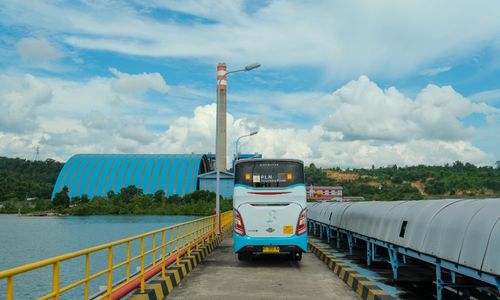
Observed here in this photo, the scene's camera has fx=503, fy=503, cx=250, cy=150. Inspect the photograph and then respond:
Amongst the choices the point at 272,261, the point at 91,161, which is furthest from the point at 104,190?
the point at 272,261

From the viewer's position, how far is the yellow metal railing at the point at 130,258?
18.0 ft

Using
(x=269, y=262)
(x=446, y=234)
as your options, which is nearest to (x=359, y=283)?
(x=446, y=234)

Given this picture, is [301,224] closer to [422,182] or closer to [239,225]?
[239,225]

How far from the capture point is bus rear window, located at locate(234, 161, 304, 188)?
579 inches

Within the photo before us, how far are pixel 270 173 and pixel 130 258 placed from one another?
5092mm

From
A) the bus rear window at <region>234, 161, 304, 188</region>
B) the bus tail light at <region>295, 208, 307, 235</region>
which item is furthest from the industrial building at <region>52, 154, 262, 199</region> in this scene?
the bus tail light at <region>295, 208, 307, 235</region>

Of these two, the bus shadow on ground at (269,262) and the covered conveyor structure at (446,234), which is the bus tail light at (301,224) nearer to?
the bus shadow on ground at (269,262)

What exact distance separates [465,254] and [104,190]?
96.3 m

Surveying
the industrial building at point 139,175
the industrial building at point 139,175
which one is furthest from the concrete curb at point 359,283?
the industrial building at point 139,175

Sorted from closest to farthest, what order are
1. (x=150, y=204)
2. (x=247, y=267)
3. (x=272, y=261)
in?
1. (x=247, y=267)
2. (x=272, y=261)
3. (x=150, y=204)

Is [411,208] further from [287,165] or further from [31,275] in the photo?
[31,275]

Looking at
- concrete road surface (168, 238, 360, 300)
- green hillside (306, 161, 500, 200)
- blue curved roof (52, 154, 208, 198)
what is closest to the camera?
concrete road surface (168, 238, 360, 300)

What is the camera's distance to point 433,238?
27.2 ft

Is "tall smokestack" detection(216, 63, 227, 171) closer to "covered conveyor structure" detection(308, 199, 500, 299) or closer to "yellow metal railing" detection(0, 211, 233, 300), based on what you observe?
"yellow metal railing" detection(0, 211, 233, 300)
